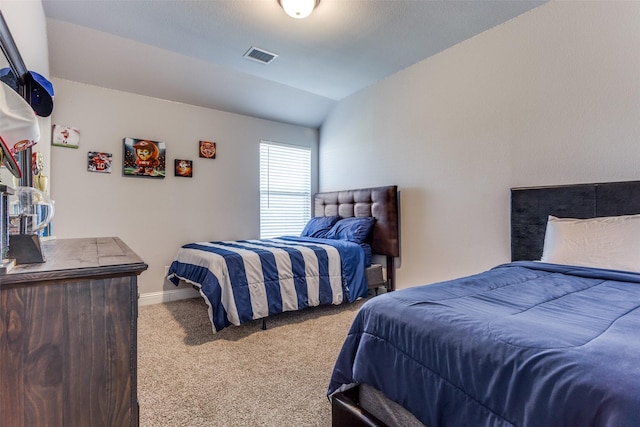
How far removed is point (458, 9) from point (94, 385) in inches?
121

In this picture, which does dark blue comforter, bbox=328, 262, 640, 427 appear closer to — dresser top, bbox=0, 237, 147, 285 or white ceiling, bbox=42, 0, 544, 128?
dresser top, bbox=0, 237, 147, 285

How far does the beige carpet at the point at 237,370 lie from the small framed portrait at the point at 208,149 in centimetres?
183

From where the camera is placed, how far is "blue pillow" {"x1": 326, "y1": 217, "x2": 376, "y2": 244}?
3477 millimetres

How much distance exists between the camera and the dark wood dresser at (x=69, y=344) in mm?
771

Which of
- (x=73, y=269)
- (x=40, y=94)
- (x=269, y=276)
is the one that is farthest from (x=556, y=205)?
(x=40, y=94)

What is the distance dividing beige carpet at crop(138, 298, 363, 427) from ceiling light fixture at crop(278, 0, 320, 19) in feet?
8.01

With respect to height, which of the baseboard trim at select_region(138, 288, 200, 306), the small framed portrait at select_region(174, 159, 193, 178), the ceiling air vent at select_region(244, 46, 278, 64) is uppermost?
the ceiling air vent at select_region(244, 46, 278, 64)

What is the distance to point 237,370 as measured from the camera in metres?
1.98

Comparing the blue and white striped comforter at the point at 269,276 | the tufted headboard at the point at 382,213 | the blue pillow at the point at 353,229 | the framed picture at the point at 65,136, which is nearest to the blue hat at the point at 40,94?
the framed picture at the point at 65,136

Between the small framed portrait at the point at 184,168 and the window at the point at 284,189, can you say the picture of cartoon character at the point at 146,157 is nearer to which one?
the small framed portrait at the point at 184,168

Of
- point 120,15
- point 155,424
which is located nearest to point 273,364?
point 155,424

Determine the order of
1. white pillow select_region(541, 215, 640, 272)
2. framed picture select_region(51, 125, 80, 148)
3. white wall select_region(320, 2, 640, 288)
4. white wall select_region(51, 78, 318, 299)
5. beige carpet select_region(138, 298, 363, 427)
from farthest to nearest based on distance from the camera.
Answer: white wall select_region(51, 78, 318, 299) → framed picture select_region(51, 125, 80, 148) → white wall select_region(320, 2, 640, 288) → white pillow select_region(541, 215, 640, 272) → beige carpet select_region(138, 298, 363, 427)

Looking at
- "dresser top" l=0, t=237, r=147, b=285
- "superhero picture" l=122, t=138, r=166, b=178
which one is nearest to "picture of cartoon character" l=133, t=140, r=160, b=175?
"superhero picture" l=122, t=138, r=166, b=178

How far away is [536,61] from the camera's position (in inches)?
95.4
